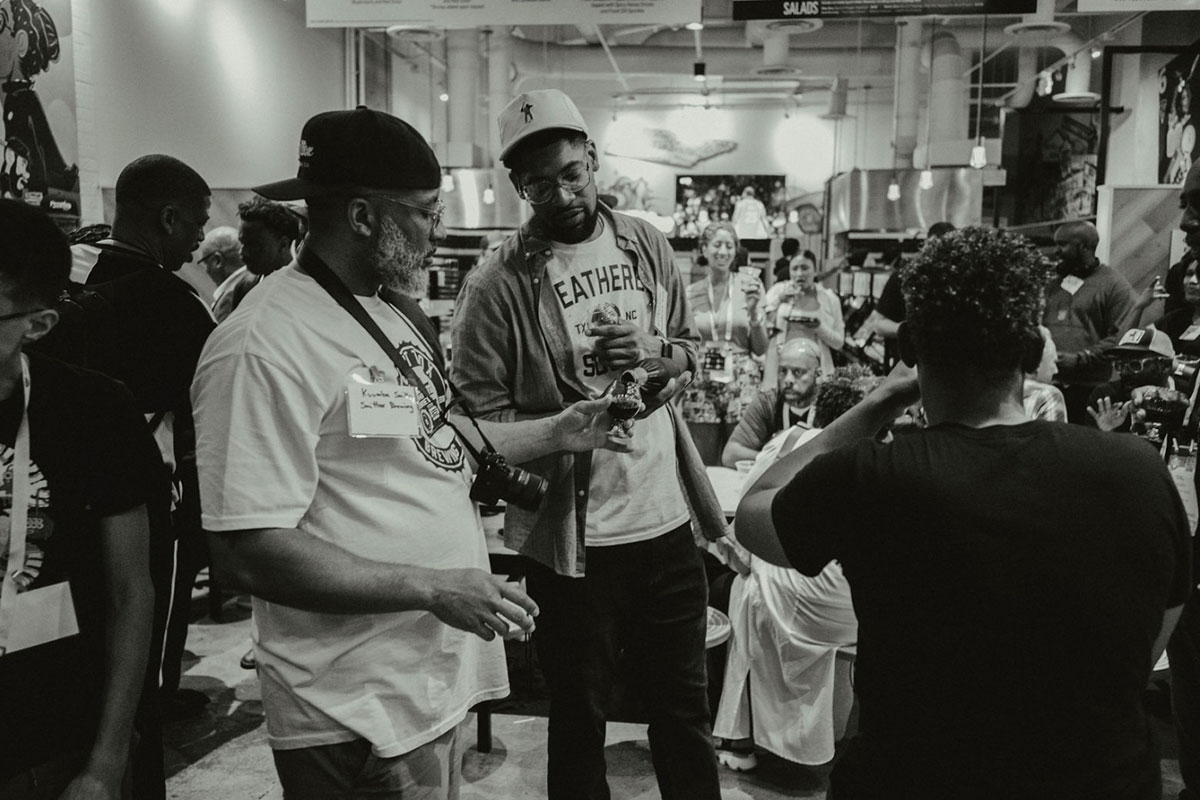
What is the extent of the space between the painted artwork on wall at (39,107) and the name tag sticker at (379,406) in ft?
15.9

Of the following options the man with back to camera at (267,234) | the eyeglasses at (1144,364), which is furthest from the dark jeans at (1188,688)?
the man with back to camera at (267,234)

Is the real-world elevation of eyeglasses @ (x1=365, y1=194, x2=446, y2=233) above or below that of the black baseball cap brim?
below

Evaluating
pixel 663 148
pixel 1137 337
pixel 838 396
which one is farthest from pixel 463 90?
pixel 1137 337

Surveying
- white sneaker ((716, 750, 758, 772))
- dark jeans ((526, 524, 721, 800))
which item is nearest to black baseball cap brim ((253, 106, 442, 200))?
dark jeans ((526, 524, 721, 800))

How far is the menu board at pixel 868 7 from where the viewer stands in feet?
18.4

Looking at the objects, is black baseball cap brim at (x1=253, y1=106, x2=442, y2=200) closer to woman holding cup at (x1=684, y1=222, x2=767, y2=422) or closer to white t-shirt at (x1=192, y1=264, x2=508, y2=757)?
white t-shirt at (x1=192, y1=264, x2=508, y2=757)

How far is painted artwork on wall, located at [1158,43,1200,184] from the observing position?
8.52 metres

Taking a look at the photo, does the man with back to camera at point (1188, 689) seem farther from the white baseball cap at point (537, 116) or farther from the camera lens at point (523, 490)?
the white baseball cap at point (537, 116)

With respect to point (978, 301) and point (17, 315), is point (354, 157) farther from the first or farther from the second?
point (978, 301)

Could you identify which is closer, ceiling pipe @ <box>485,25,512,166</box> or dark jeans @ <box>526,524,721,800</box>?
dark jeans @ <box>526,524,721,800</box>

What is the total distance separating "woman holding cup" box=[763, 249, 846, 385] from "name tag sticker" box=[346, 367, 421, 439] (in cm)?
389

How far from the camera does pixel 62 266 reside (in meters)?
1.61

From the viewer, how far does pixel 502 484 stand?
178cm

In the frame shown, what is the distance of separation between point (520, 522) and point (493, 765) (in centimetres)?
148
